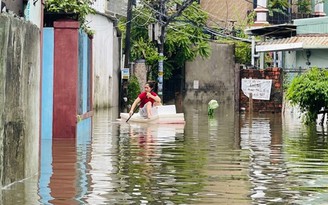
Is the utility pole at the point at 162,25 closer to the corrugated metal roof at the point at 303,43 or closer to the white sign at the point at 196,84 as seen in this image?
the corrugated metal roof at the point at 303,43

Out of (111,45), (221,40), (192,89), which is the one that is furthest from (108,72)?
(221,40)

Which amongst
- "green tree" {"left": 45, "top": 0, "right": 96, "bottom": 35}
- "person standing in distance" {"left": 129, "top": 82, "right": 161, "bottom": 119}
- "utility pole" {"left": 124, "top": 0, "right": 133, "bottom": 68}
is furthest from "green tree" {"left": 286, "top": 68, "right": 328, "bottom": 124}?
"utility pole" {"left": 124, "top": 0, "right": 133, "bottom": 68}

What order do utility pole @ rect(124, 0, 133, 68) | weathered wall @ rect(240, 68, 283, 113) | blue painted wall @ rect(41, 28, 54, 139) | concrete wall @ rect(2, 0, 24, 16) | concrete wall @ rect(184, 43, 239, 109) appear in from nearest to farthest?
concrete wall @ rect(2, 0, 24, 16)
blue painted wall @ rect(41, 28, 54, 139)
weathered wall @ rect(240, 68, 283, 113)
utility pole @ rect(124, 0, 133, 68)
concrete wall @ rect(184, 43, 239, 109)

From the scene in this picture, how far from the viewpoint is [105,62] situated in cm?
4447

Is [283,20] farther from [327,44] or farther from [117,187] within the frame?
[117,187]

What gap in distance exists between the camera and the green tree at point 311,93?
93.0 ft

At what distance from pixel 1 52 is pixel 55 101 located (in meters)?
9.27

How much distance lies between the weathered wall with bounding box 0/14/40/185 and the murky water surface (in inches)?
10.6

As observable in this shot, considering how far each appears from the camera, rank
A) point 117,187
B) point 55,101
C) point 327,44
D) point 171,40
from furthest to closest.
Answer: point 171,40 → point 327,44 → point 55,101 → point 117,187

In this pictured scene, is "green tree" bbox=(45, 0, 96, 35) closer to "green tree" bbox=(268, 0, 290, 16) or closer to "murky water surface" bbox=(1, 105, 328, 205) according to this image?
"murky water surface" bbox=(1, 105, 328, 205)

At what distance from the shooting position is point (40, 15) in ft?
50.2

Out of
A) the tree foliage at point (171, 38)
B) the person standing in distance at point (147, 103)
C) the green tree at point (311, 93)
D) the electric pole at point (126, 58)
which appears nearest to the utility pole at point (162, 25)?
the tree foliage at point (171, 38)

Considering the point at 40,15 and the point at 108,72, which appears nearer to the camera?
the point at 40,15

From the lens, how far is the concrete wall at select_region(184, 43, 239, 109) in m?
54.1
